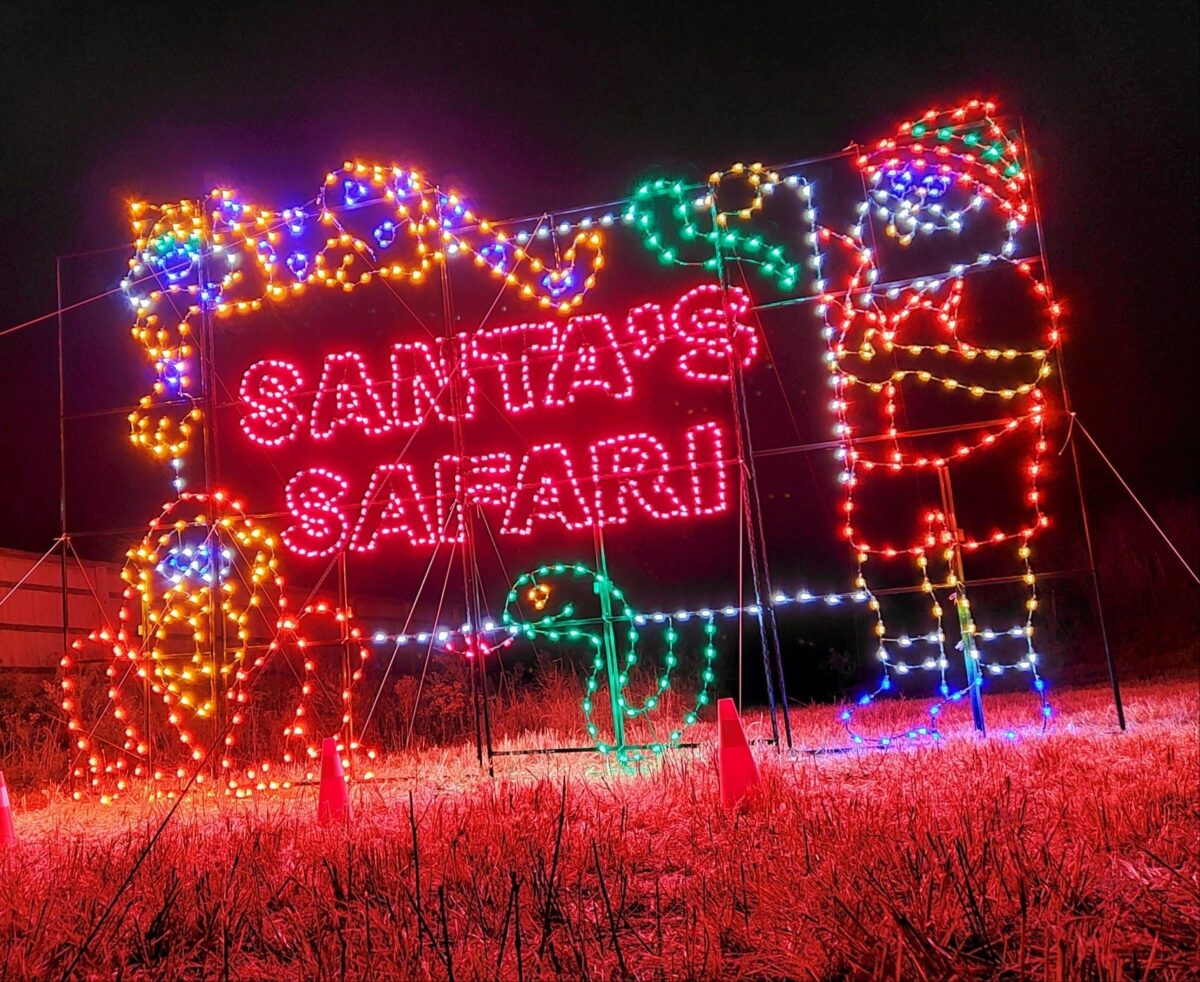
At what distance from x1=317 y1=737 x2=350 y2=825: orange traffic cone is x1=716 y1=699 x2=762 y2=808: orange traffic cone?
1929mm

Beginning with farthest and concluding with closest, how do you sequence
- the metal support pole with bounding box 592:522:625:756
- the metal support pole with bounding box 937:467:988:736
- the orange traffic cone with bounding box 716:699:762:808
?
the metal support pole with bounding box 592:522:625:756 → the metal support pole with bounding box 937:467:988:736 → the orange traffic cone with bounding box 716:699:762:808

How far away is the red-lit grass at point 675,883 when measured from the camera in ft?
9.12

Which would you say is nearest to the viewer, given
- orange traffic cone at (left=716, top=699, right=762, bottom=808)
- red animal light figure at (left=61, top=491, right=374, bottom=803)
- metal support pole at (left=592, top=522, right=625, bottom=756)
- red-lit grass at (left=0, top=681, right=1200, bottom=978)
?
red-lit grass at (left=0, top=681, right=1200, bottom=978)

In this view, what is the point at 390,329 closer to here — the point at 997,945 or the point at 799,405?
the point at 799,405

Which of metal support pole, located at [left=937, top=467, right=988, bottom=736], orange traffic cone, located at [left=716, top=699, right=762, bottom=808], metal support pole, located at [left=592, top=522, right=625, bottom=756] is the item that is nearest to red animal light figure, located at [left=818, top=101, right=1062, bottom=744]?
metal support pole, located at [left=937, top=467, right=988, bottom=736]

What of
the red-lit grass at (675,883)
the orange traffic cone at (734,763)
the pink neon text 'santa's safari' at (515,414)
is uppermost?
the pink neon text 'santa's safari' at (515,414)

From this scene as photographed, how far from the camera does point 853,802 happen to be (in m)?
4.66

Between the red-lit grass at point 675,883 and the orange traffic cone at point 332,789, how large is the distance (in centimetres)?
13

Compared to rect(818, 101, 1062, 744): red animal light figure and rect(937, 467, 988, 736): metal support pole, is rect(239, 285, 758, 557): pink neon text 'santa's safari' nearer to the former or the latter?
rect(818, 101, 1062, 744): red animal light figure

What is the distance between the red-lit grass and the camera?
278 centimetres

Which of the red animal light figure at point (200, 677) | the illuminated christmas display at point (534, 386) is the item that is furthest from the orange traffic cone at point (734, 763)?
the red animal light figure at point (200, 677)

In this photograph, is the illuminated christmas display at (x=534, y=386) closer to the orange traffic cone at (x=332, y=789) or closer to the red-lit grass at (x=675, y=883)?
the orange traffic cone at (x=332, y=789)

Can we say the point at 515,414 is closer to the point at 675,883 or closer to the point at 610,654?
the point at 610,654

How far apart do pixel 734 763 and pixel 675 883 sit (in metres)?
1.61
